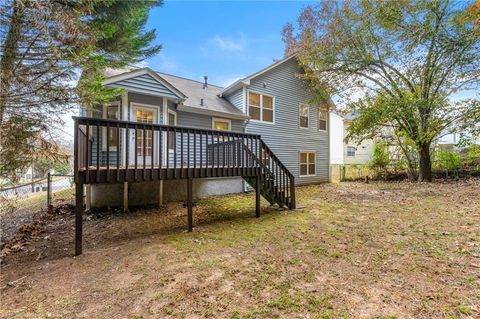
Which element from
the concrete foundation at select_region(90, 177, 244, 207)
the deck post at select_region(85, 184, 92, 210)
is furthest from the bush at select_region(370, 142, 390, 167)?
the deck post at select_region(85, 184, 92, 210)

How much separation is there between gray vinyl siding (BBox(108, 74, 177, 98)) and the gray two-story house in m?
0.03

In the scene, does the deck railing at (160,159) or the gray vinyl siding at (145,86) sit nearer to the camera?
the deck railing at (160,159)

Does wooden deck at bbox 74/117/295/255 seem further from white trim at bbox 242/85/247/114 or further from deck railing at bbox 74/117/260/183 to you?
white trim at bbox 242/85/247/114

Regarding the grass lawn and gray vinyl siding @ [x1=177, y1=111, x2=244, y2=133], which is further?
gray vinyl siding @ [x1=177, y1=111, x2=244, y2=133]

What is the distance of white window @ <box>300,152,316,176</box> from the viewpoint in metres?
14.2

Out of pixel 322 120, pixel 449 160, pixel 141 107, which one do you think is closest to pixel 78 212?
pixel 141 107

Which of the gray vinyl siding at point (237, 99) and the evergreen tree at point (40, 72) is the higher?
the gray vinyl siding at point (237, 99)

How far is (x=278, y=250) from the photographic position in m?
4.35

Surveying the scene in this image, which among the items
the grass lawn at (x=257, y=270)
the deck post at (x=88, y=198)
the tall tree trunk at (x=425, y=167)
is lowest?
the grass lawn at (x=257, y=270)

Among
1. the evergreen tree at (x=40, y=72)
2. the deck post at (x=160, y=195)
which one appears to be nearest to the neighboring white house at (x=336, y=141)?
the deck post at (x=160, y=195)

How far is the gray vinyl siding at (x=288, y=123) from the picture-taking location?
12.3m

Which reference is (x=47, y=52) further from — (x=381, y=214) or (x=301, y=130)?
(x=301, y=130)

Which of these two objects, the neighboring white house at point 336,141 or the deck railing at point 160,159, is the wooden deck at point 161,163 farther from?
the neighboring white house at point 336,141

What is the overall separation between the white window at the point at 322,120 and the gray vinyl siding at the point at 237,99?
6.15 metres
